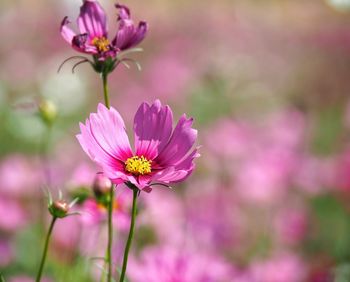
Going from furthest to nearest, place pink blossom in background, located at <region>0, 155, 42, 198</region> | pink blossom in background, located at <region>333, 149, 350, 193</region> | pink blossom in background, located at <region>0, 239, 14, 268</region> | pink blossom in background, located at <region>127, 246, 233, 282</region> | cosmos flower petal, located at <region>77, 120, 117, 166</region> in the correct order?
pink blossom in background, located at <region>0, 155, 42, 198</region>, pink blossom in background, located at <region>333, 149, 350, 193</region>, pink blossom in background, located at <region>0, 239, 14, 268</region>, pink blossom in background, located at <region>127, 246, 233, 282</region>, cosmos flower petal, located at <region>77, 120, 117, 166</region>

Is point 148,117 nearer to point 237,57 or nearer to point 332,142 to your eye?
point 332,142

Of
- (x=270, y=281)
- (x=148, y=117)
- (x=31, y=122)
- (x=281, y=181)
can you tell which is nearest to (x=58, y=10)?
(x=31, y=122)

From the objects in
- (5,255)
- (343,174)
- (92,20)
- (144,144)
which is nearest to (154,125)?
(144,144)

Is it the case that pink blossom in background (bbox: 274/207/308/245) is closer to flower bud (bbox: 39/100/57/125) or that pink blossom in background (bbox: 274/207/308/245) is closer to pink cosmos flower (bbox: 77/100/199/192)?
flower bud (bbox: 39/100/57/125)

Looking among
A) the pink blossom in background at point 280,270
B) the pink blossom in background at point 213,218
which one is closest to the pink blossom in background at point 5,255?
the pink blossom in background at point 213,218

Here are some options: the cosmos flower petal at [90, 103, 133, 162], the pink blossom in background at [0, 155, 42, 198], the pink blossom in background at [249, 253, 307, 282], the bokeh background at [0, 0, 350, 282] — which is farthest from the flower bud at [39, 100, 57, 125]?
the pink blossom in background at [0, 155, 42, 198]

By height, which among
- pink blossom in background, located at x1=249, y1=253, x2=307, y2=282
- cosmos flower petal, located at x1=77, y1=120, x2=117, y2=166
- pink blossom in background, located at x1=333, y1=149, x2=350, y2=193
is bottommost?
cosmos flower petal, located at x1=77, y1=120, x2=117, y2=166

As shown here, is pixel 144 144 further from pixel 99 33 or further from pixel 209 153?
pixel 209 153
